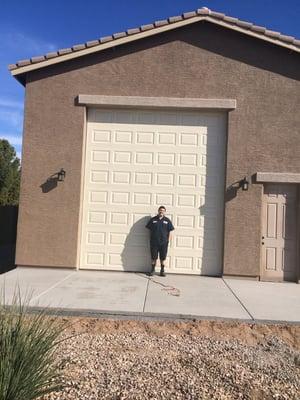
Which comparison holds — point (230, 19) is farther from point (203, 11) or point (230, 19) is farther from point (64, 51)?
point (64, 51)

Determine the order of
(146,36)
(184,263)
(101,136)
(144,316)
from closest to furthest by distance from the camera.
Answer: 1. (144,316)
2. (146,36)
3. (184,263)
4. (101,136)

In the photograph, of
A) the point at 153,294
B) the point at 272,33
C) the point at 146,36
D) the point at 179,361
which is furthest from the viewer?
the point at 146,36

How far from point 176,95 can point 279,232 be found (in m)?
4.30

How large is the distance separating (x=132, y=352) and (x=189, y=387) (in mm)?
1198

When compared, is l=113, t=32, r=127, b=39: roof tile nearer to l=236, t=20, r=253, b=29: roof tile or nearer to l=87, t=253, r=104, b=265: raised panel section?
l=236, t=20, r=253, b=29: roof tile

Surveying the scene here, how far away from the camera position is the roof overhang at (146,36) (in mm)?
11297

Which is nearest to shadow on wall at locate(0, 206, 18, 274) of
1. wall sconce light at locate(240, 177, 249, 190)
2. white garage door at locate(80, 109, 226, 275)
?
white garage door at locate(80, 109, 226, 275)

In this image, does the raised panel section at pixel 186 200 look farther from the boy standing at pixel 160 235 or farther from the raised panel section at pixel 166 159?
the raised panel section at pixel 166 159

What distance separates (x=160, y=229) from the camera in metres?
11.1

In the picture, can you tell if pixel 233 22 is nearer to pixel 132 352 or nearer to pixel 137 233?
pixel 137 233

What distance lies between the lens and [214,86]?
11.5 metres

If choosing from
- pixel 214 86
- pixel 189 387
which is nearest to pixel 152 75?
pixel 214 86

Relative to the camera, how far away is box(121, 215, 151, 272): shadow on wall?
461 inches

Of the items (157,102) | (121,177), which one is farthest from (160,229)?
(157,102)
